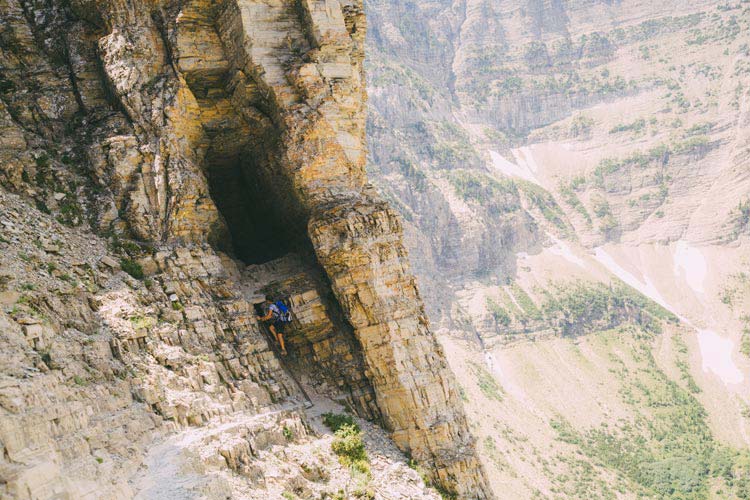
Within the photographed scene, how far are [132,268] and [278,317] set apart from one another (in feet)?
20.1

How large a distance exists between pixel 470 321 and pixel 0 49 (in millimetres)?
147839

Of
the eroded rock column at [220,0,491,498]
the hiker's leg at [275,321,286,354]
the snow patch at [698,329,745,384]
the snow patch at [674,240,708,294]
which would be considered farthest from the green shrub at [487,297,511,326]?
the hiker's leg at [275,321,286,354]

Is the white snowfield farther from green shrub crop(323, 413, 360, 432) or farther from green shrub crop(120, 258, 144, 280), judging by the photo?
green shrub crop(120, 258, 144, 280)

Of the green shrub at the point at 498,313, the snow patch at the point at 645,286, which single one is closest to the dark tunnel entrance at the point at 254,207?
the green shrub at the point at 498,313

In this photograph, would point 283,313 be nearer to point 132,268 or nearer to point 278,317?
point 278,317

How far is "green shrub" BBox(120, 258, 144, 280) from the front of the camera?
24.7 m

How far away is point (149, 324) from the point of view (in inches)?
917

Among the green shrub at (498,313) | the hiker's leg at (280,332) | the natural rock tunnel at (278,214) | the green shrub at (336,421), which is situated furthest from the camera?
the green shrub at (498,313)

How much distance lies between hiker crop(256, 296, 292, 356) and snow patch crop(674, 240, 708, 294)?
17549 cm

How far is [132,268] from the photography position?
24828 millimetres

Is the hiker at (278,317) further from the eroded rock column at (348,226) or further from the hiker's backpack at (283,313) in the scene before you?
→ the eroded rock column at (348,226)

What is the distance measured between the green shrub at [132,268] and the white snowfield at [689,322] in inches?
5609

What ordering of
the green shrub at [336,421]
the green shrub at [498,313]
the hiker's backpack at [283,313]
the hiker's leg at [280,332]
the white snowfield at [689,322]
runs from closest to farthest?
the green shrub at [336,421] < the hiker's backpack at [283,313] < the hiker's leg at [280,332] < the white snowfield at [689,322] < the green shrub at [498,313]

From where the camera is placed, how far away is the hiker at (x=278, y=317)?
91.9 feet
